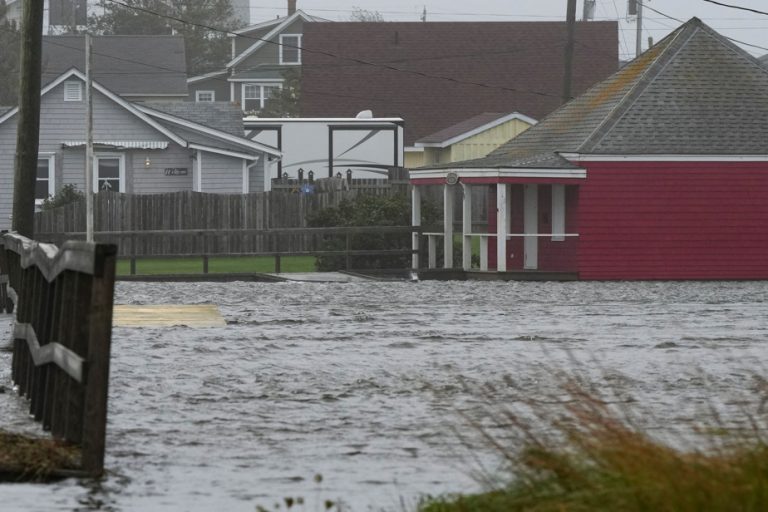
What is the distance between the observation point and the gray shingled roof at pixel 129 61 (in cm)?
7262

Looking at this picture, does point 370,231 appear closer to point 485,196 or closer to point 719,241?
point 719,241

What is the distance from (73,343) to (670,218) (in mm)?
29368

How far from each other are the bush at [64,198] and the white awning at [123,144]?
3.69 meters

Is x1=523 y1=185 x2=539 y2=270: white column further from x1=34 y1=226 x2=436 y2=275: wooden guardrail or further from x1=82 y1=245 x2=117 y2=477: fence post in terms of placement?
x1=82 y1=245 x2=117 y2=477: fence post

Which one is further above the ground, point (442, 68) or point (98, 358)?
point (442, 68)

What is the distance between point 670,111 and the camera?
3866 cm

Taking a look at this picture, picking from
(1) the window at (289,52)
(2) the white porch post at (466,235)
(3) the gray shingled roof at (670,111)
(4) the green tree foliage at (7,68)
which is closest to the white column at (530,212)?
(3) the gray shingled roof at (670,111)

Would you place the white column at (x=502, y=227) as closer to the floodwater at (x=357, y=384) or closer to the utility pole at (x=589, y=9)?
the floodwater at (x=357, y=384)

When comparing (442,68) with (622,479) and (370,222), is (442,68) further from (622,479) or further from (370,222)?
(622,479)

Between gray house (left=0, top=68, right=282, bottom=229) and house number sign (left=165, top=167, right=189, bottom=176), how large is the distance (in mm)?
31

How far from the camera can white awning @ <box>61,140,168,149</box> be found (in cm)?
4972

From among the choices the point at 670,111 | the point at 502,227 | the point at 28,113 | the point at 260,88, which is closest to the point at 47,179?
the point at 502,227

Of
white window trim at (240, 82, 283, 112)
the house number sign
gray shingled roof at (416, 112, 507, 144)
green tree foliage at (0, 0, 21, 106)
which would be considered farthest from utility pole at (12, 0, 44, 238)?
white window trim at (240, 82, 283, 112)

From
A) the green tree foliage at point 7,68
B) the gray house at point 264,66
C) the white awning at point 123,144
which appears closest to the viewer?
the white awning at point 123,144
